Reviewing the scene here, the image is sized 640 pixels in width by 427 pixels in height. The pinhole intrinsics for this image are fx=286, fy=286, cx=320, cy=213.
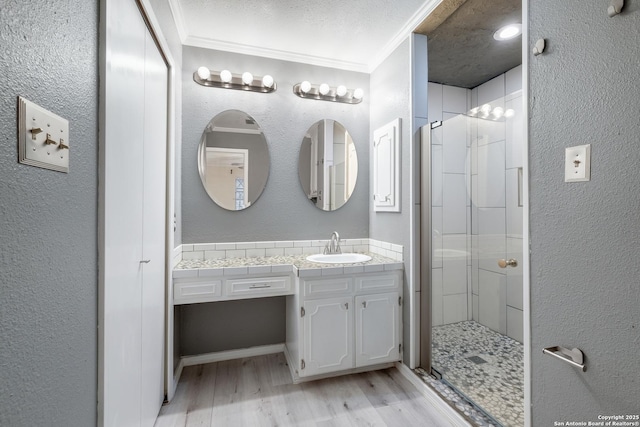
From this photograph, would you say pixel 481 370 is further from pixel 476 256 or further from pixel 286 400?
pixel 286 400

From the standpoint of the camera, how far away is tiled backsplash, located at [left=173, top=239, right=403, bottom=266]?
2.26 meters

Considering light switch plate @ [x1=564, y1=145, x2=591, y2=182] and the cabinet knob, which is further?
the cabinet knob

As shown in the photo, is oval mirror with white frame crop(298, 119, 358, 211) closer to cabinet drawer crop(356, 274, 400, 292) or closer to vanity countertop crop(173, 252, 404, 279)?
vanity countertop crop(173, 252, 404, 279)

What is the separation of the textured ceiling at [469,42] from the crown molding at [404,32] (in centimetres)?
4

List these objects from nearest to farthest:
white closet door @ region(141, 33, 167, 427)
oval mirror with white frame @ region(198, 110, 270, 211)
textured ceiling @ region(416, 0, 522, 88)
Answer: white closet door @ region(141, 33, 167, 427)
textured ceiling @ region(416, 0, 522, 88)
oval mirror with white frame @ region(198, 110, 270, 211)

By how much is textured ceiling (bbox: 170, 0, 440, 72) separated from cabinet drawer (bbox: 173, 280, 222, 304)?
181 centimetres

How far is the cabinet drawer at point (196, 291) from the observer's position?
1886 millimetres

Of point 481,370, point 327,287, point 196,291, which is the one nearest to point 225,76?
point 196,291

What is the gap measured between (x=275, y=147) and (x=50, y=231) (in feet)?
6.26

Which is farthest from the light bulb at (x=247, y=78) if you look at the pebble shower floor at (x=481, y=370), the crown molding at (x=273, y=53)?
the pebble shower floor at (x=481, y=370)

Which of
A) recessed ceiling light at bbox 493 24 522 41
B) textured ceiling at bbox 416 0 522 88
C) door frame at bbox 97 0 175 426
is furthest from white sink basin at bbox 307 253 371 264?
recessed ceiling light at bbox 493 24 522 41

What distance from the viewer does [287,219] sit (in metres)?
2.50

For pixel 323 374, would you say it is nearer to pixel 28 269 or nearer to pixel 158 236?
pixel 158 236

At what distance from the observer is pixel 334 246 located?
2467 millimetres
